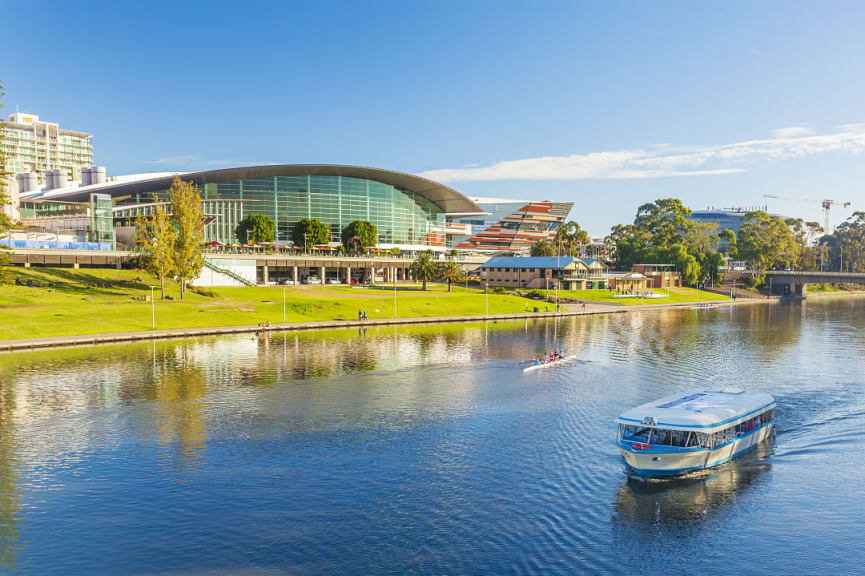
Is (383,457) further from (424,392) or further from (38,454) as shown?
(38,454)

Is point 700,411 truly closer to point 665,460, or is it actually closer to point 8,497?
point 665,460

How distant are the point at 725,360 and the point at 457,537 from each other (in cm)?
5625

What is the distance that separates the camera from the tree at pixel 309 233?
184 metres

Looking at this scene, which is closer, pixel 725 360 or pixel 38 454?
pixel 38 454

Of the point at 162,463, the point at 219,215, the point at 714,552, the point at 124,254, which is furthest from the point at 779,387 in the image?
the point at 219,215

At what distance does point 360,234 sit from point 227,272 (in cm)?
5824

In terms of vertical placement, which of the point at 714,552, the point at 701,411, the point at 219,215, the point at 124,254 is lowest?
the point at 714,552

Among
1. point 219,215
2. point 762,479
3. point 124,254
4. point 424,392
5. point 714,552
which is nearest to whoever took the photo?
point 714,552

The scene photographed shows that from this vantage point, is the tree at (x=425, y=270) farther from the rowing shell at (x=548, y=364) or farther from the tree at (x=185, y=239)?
the rowing shell at (x=548, y=364)

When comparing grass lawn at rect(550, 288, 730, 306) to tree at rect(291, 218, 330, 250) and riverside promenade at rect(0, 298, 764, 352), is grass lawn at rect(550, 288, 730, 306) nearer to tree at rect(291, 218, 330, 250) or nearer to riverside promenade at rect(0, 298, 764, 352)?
riverside promenade at rect(0, 298, 764, 352)

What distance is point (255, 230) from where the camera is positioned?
17638 cm

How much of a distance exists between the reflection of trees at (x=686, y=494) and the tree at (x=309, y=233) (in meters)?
156

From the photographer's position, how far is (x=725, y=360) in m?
73.6

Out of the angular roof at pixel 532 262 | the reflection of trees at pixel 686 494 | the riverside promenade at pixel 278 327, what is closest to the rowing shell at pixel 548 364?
the reflection of trees at pixel 686 494
